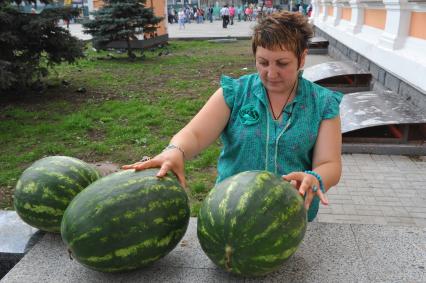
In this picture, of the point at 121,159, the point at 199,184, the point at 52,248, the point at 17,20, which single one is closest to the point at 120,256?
the point at 52,248

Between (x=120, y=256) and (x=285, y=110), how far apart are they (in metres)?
1.31

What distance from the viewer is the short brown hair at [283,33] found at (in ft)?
8.14

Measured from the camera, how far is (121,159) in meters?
7.35

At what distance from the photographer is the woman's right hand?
7.82 feet

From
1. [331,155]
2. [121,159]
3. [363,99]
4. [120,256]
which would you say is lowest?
[121,159]

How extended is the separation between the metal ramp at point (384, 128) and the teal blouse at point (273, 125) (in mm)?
4300

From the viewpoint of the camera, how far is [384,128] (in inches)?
302

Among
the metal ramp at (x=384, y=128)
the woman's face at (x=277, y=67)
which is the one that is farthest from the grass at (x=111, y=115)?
the woman's face at (x=277, y=67)

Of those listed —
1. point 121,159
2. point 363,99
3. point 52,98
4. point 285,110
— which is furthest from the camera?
point 52,98

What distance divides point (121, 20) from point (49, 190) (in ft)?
54.5

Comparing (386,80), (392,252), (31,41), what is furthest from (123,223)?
(31,41)

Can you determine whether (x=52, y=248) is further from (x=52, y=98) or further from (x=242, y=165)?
(x=52, y=98)

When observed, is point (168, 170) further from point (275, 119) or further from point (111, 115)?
point (111, 115)

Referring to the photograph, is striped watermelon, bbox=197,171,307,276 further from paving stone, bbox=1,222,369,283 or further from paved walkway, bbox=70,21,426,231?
paved walkway, bbox=70,21,426,231
